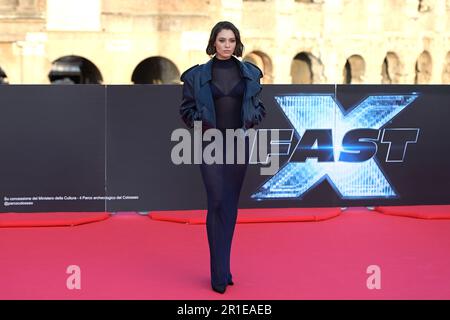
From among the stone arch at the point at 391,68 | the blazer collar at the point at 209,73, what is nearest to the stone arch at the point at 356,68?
the stone arch at the point at 391,68

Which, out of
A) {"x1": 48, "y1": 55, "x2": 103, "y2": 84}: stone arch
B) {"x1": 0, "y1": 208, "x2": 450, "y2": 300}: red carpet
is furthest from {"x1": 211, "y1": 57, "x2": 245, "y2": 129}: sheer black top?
{"x1": 48, "y1": 55, "x2": 103, "y2": 84}: stone arch

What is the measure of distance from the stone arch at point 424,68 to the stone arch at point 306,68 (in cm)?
676

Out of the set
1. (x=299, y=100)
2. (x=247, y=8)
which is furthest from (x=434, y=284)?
(x=247, y=8)

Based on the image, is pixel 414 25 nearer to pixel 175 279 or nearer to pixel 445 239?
pixel 445 239

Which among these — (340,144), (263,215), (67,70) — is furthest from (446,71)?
(263,215)

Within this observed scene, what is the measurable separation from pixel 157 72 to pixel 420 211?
884 inches

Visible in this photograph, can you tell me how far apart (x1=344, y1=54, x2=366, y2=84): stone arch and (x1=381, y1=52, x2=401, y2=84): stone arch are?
1890mm

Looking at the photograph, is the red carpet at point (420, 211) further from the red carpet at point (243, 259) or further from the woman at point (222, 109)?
the woman at point (222, 109)

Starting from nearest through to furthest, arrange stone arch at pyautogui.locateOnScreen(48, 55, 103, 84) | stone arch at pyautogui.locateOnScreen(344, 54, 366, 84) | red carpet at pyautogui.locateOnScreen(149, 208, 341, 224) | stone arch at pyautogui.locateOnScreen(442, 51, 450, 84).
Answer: red carpet at pyautogui.locateOnScreen(149, 208, 341, 224) → stone arch at pyautogui.locateOnScreen(344, 54, 366, 84) → stone arch at pyautogui.locateOnScreen(48, 55, 103, 84) → stone arch at pyautogui.locateOnScreen(442, 51, 450, 84)

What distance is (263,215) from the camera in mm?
8578

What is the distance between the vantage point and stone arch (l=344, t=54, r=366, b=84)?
31.8 meters

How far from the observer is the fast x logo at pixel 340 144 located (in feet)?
29.8

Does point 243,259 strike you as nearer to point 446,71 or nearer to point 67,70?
point 67,70

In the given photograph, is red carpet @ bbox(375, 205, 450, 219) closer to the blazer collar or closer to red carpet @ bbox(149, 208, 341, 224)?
red carpet @ bbox(149, 208, 341, 224)
